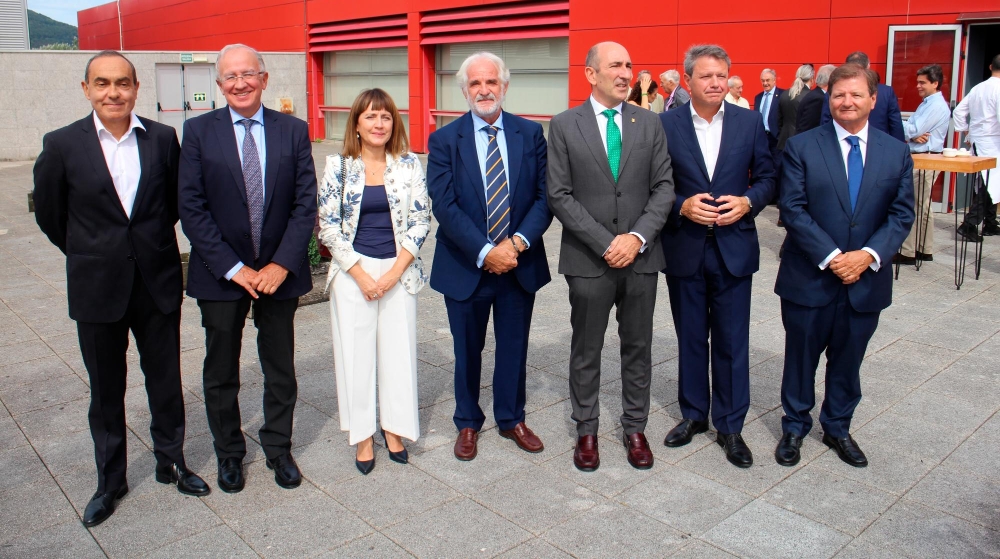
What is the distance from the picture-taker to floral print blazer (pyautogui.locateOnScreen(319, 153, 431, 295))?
161 inches

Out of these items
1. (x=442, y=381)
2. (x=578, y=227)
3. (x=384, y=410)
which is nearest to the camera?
(x=578, y=227)

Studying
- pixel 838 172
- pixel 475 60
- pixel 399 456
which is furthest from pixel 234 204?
pixel 838 172

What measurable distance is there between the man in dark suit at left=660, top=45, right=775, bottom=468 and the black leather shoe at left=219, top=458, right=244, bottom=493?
2.22 meters

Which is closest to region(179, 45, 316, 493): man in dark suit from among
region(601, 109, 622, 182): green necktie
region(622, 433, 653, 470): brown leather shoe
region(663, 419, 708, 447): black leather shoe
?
region(601, 109, 622, 182): green necktie

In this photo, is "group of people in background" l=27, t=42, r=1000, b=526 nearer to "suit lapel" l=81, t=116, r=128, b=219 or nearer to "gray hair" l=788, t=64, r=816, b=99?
"suit lapel" l=81, t=116, r=128, b=219

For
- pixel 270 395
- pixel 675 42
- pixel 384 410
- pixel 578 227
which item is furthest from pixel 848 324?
pixel 675 42

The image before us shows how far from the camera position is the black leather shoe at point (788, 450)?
419 centimetres

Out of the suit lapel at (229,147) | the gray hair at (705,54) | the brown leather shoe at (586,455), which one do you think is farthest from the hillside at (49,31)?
the brown leather shoe at (586,455)

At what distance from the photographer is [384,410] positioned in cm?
434

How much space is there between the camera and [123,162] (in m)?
3.71

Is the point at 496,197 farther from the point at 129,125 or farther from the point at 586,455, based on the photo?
the point at 129,125

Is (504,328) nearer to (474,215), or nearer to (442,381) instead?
(474,215)

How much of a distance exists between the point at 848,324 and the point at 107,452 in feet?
11.2

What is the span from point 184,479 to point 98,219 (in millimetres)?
1212
